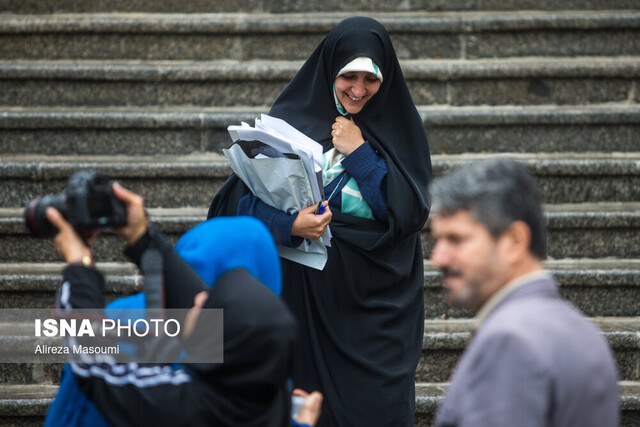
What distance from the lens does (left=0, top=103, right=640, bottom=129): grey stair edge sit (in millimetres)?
5082

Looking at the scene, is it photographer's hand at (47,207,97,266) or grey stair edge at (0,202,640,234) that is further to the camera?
grey stair edge at (0,202,640,234)

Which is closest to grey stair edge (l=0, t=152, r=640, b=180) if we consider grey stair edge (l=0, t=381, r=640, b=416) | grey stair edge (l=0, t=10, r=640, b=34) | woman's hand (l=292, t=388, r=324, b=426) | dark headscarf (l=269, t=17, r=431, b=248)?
grey stair edge (l=0, t=10, r=640, b=34)

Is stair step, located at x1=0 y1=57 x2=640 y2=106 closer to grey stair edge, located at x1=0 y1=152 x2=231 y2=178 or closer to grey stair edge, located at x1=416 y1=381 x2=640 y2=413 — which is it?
grey stair edge, located at x1=0 y1=152 x2=231 y2=178

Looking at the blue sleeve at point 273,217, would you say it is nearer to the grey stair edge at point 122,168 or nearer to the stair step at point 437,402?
the stair step at point 437,402

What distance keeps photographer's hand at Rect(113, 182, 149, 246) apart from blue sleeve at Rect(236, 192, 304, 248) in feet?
3.85

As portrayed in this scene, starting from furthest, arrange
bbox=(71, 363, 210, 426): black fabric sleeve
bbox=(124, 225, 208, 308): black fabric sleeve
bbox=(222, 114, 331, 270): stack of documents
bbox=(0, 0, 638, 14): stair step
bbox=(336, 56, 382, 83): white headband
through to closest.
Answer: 1. bbox=(0, 0, 638, 14): stair step
2. bbox=(336, 56, 382, 83): white headband
3. bbox=(222, 114, 331, 270): stack of documents
4. bbox=(124, 225, 208, 308): black fabric sleeve
5. bbox=(71, 363, 210, 426): black fabric sleeve

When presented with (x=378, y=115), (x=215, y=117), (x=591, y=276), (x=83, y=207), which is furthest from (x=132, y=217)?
(x=591, y=276)

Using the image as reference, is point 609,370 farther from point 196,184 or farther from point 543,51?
point 543,51

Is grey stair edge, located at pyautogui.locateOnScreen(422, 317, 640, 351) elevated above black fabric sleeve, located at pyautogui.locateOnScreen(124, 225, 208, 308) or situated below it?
below

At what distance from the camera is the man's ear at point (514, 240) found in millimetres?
1649

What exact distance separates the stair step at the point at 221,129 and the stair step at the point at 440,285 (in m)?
0.78

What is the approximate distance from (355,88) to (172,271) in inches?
58.4

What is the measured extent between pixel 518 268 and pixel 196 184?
11.6ft

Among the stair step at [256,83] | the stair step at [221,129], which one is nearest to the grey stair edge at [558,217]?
the stair step at [221,129]
